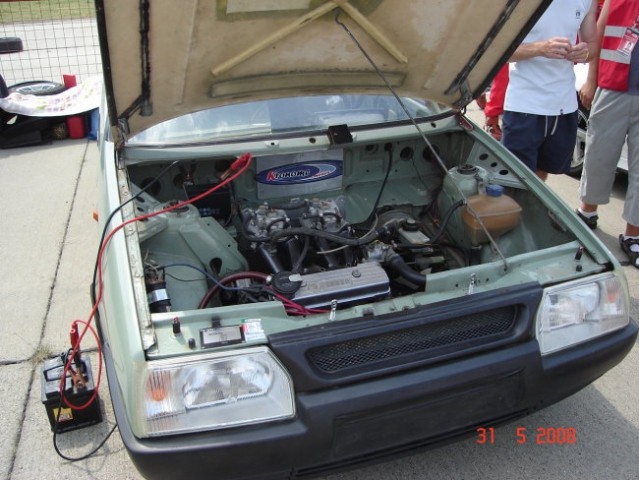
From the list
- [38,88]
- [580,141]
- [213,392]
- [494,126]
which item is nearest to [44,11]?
[38,88]

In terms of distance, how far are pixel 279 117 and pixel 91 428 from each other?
1750 mm

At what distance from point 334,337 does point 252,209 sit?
3.73 feet

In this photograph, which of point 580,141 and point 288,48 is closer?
point 288,48

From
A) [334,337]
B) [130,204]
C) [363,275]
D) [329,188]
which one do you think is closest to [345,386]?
[334,337]

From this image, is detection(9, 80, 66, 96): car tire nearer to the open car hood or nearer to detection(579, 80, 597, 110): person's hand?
the open car hood

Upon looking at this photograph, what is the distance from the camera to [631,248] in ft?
12.9

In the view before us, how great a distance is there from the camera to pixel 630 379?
114 inches

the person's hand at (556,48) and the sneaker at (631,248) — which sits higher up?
the person's hand at (556,48)

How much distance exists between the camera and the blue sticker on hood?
2901 mm

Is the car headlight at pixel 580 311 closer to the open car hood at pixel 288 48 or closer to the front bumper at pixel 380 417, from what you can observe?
the front bumper at pixel 380 417

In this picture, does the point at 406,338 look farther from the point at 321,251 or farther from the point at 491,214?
the point at 491,214

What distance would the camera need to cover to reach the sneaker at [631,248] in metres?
3.87

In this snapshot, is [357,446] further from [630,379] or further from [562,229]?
[630,379]

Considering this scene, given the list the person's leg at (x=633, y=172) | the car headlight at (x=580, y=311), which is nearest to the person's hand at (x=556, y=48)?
the person's leg at (x=633, y=172)
